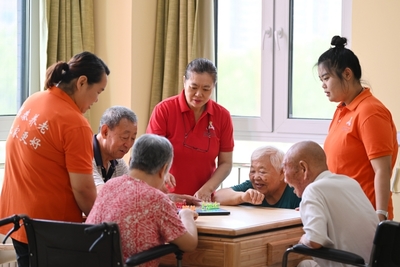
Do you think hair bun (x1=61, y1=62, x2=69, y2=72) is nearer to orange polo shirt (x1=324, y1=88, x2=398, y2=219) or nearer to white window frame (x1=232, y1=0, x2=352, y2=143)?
orange polo shirt (x1=324, y1=88, x2=398, y2=219)

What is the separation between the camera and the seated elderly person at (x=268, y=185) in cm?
339

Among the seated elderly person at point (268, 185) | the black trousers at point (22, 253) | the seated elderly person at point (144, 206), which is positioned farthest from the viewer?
the seated elderly person at point (268, 185)

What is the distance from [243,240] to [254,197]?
1.97ft

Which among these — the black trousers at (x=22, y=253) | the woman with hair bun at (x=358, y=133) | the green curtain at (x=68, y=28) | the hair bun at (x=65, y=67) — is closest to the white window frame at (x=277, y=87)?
the green curtain at (x=68, y=28)

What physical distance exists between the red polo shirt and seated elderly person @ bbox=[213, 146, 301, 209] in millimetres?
217

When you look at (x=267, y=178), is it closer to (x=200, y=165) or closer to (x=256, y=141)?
(x=200, y=165)

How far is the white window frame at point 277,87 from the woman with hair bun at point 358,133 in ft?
4.78

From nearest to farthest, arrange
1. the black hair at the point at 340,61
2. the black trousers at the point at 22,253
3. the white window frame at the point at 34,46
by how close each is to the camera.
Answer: the black trousers at the point at 22,253 < the black hair at the point at 340,61 < the white window frame at the point at 34,46

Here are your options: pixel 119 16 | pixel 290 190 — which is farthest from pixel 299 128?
pixel 119 16

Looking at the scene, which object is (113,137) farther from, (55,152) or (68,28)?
(68,28)

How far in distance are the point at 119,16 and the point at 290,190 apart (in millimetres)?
2036

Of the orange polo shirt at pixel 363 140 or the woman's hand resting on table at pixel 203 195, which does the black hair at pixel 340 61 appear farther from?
the woman's hand resting on table at pixel 203 195

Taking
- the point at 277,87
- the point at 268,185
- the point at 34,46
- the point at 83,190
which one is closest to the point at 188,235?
the point at 83,190

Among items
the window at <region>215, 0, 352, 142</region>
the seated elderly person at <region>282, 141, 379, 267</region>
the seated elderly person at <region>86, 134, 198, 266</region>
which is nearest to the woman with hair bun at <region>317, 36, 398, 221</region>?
the seated elderly person at <region>282, 141, 379, 267</region>
